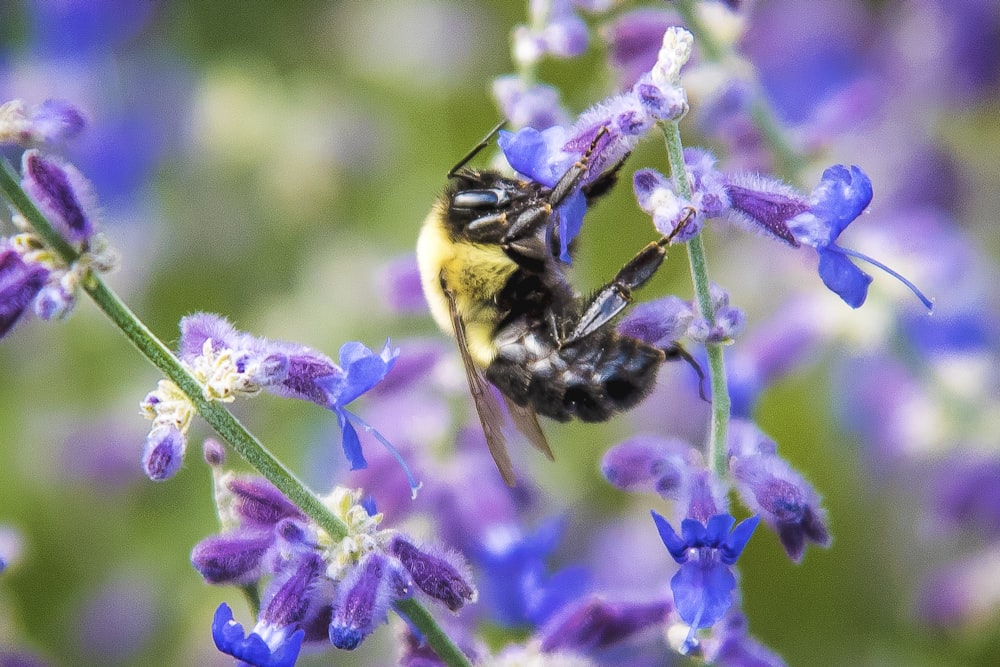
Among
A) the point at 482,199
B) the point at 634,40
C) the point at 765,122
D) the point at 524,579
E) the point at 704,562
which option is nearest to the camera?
the point at 704,562

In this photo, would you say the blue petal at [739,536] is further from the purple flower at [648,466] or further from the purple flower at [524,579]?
the purple flower at [524,579]

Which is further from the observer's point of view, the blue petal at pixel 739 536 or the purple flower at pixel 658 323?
the purple flower at pixel 658 323

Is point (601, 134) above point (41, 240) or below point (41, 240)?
below

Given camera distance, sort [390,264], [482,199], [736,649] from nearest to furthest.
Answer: [736,649] → [482,199] → [390,264]

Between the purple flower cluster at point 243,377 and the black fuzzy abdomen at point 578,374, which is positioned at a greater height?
the purple flower cluster at point 243,377

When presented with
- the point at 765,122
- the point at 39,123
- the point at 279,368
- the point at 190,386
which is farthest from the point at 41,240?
the point at 765,122

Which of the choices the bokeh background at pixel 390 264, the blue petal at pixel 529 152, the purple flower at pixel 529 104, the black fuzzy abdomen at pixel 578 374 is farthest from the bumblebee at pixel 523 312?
the bokeh background at pixel 390 264

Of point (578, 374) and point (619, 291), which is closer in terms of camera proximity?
point (619, 291)

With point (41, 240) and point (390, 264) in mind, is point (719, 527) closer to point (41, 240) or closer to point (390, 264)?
point (41, 240)

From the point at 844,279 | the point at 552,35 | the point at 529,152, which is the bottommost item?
the point at 844,279
